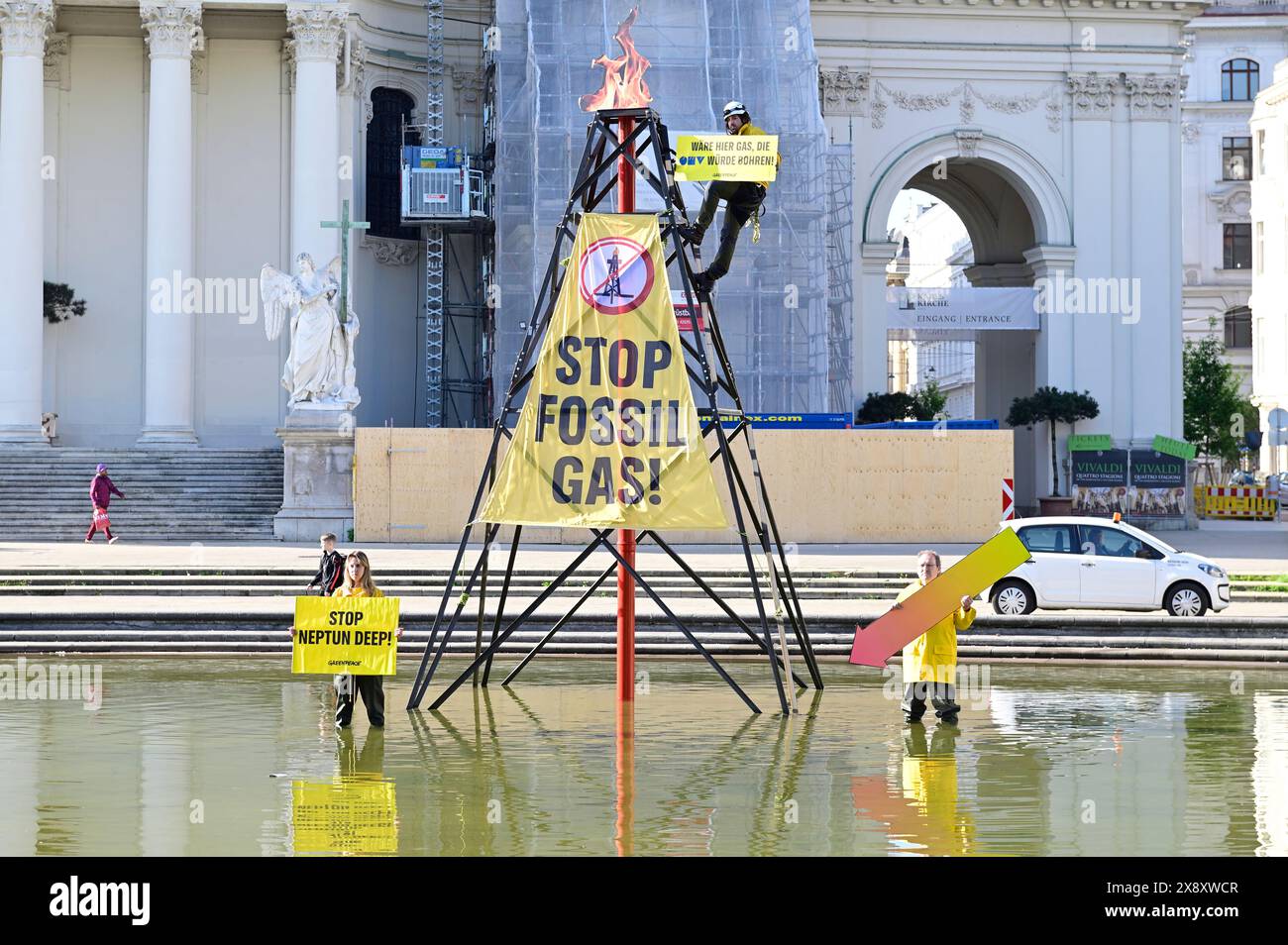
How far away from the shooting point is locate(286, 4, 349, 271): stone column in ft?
144

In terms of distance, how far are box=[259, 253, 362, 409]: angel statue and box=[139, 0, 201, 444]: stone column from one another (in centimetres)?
938

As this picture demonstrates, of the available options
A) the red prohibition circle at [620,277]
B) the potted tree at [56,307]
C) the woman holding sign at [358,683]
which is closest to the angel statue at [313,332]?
the potted tree at [56,307]

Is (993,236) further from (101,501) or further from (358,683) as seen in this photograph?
(358,683)

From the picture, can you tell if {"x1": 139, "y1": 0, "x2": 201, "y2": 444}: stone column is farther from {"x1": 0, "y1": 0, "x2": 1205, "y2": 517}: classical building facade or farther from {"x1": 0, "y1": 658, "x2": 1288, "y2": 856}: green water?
{"x1": 0, "y1": 658, "x2": 1288, "y2": 856}: green water

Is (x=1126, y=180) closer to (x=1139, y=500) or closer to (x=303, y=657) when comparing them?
(x=1139, y=500)

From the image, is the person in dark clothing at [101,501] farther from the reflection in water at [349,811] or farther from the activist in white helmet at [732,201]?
the reflection in water at [349,811]

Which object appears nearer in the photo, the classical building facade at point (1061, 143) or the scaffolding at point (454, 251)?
the scaffolding at point (454, 251)

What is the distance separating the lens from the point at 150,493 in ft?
126

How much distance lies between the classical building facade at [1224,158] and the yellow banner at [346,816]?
280 ft

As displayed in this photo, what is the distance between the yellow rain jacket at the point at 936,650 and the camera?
1520 cm

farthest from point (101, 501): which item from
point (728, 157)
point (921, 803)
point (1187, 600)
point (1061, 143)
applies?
point (1061, 143)

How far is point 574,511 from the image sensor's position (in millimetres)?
15156
